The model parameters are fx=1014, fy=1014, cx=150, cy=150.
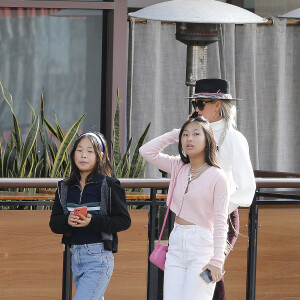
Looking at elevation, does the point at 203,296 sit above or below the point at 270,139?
below

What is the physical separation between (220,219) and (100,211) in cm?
66

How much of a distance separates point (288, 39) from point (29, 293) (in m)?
4.91

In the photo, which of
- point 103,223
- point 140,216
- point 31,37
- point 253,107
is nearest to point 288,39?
point 253,107

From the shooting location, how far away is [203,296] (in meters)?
4.90

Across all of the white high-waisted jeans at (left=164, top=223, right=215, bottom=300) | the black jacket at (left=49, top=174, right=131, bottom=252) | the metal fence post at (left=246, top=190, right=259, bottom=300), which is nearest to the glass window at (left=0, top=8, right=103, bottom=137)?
the metal fence post at (left=246, top=190, right=259, bottom=300)

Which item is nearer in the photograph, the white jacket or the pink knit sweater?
the pink knit sweater

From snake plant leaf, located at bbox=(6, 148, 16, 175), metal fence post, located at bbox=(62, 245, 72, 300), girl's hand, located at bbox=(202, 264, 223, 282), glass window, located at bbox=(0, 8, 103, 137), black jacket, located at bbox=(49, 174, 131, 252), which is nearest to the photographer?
girl's hand, located at bbox=(202, 264, 223, 282)

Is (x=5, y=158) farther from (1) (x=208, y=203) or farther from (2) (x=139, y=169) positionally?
(1) (x=208, y=203)

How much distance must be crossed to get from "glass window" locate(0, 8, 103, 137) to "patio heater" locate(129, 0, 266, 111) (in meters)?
1.14

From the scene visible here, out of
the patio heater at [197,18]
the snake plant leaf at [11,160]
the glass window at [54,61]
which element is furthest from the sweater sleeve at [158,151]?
the glass window at [54,61]

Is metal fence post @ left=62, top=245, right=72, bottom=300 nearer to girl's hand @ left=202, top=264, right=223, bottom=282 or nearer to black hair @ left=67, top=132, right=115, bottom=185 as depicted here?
black hair @ left=67, top=132, right=115, bottom=185

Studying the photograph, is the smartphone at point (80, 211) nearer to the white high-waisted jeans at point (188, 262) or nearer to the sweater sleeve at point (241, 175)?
the white high-waisted jeans at point (188, 262)

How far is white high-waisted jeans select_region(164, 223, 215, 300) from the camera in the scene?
4859 millimetres

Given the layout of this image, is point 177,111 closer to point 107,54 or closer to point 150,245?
point 107,54
